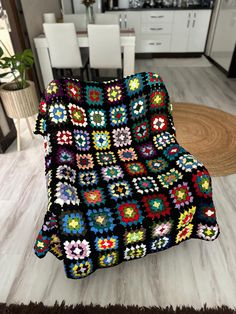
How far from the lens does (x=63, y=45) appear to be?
2.64 m

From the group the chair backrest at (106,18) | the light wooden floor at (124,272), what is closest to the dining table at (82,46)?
the chair backrest at (106,18)

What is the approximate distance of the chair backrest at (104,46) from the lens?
2510 millimetres

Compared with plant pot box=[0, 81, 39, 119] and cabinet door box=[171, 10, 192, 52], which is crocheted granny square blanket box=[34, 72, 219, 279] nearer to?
plant pot box=[0, 81, 39, 119]

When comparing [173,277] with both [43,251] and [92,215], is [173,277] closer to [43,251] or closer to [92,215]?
[92,215]

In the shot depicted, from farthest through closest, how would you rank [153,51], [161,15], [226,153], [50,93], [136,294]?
[153,51] < [161,15] < [226,153] < [50,93] < [136,294]

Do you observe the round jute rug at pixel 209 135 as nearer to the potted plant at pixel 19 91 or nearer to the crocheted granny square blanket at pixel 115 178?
the crocheted granny square blanket at pixel 115 178

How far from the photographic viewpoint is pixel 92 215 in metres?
1.12

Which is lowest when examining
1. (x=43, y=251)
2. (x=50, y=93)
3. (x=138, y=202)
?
(x=43, y=251)

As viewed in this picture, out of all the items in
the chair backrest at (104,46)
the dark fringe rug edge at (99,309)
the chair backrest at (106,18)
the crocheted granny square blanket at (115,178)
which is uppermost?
the chair backrest at (106,18)

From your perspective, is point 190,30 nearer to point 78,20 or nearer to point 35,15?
point 78,20

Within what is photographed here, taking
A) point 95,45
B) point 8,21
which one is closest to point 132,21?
point 95,45

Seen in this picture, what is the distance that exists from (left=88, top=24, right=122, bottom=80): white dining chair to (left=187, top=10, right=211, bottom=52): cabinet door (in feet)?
7.86

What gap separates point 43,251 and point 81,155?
575mm

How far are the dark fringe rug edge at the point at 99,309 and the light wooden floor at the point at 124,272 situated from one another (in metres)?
0.03
